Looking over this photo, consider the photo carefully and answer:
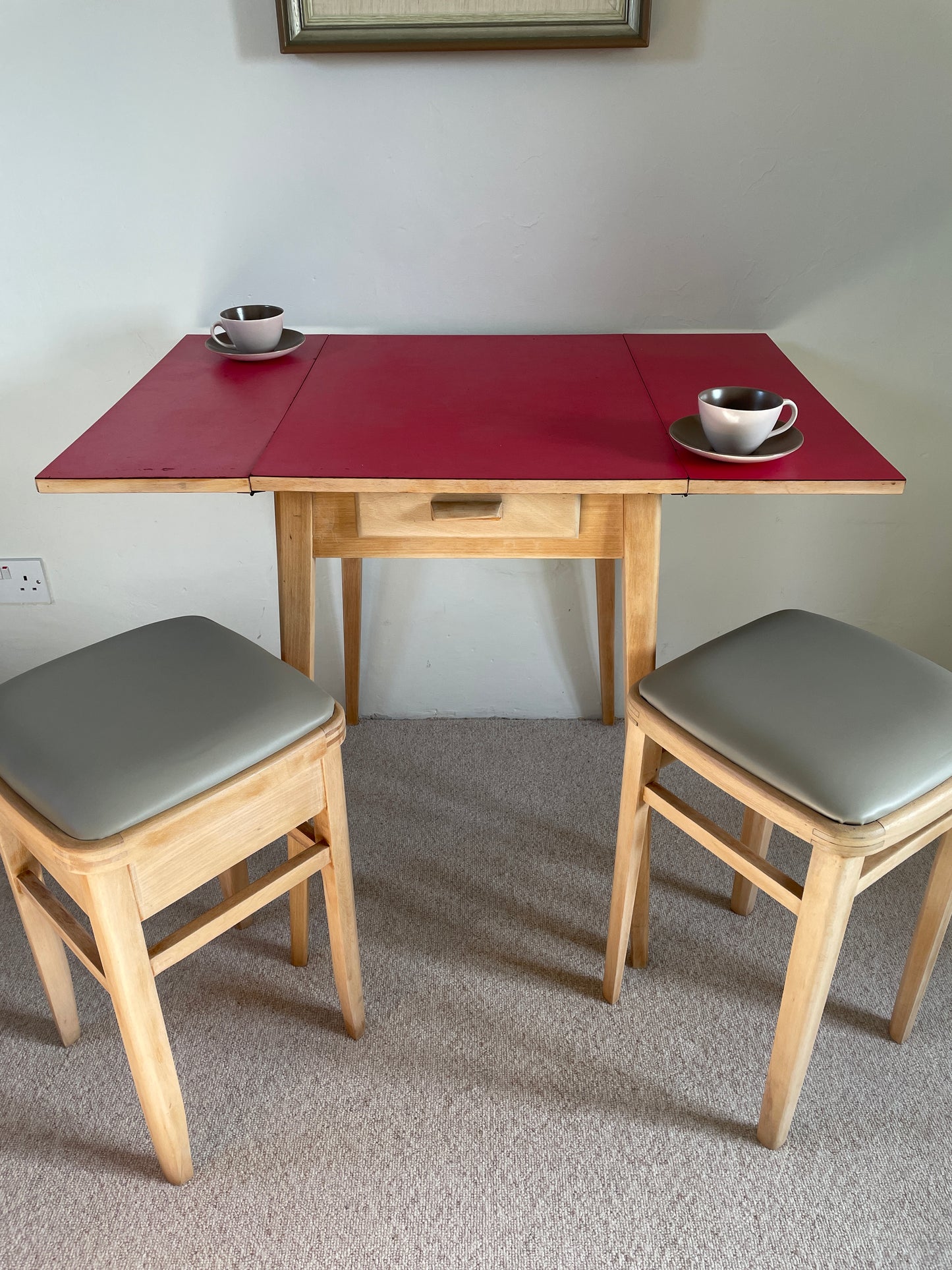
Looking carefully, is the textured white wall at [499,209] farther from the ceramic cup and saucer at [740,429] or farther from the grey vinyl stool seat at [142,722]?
the grey vinyl stool seat at [142,722]

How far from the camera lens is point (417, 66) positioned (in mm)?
1501

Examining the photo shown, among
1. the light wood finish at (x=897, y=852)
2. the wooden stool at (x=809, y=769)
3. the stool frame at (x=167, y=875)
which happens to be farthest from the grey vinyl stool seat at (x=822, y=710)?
the stool frame at (x=167, y=875)

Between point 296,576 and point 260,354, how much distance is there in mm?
424

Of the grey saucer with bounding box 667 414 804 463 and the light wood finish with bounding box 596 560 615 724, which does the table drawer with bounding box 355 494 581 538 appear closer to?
the grey saucer with bounding box 667 414 804 463

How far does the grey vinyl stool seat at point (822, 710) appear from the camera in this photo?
105 centimetres

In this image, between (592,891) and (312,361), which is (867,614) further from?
(312,361)

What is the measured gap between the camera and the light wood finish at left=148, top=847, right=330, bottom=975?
1.09 metres

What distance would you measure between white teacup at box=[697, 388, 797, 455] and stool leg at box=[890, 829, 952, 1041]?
0.57 metres

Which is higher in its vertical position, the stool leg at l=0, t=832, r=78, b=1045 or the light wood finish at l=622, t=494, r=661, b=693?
the light wood finish at l=622, t=494, r=661, b=693

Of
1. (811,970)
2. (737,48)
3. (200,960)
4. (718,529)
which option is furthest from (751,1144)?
(737,48)

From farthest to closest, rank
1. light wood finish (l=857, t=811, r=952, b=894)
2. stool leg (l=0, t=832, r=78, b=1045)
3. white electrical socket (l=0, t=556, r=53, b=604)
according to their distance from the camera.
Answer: white electrical socket (l=0, t=556, r=53, b=604)
stool leg (l=0, t=832, r=78, b=1045)
light wood finish (l=857, t=811, r=952, b=894)

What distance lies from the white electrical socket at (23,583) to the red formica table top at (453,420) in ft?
2.17

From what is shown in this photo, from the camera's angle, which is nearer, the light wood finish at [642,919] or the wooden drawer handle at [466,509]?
the wooden drawer handle at [466,509]

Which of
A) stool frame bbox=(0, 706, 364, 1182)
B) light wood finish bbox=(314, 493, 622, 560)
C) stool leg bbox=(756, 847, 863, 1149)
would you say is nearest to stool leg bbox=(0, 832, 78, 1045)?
stool frame bbox=(0, 706, 364, 1182)
